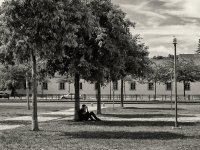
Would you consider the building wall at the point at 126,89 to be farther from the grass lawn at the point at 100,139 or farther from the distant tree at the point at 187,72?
the grass lawn at the point at 100,139

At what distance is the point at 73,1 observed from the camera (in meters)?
16.4

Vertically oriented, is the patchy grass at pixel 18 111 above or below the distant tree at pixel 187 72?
below

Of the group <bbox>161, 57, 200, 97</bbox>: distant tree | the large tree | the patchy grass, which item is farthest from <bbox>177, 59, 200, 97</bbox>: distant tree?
the large tree

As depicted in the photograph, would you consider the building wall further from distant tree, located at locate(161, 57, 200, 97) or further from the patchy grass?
the patchy grass

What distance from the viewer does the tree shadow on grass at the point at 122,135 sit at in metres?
15.0

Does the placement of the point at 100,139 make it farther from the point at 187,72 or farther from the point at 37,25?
the point at 187,72

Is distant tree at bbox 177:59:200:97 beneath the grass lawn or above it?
above

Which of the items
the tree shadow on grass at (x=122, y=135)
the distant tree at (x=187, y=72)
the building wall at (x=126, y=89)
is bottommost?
the tree shadow on grass at (x=122, y=135)

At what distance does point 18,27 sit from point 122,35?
27.6 ft

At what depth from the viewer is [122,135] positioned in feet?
51.4

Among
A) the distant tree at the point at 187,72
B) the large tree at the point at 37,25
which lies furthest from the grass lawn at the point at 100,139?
the distant tree at the point at 187,72

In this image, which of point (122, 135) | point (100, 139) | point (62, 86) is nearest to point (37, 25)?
point (100, 139)

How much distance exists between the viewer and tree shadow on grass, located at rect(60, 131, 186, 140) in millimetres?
15031

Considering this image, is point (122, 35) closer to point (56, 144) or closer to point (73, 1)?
point (73, 1)
